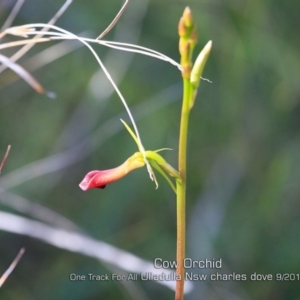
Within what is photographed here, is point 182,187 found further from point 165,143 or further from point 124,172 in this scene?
point 165,143

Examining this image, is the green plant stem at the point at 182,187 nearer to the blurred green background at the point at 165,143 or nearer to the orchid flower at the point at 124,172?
the orchid flower at the point at 124,172

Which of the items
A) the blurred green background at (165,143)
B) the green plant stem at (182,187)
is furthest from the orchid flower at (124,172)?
the blurred green background at (165,143)

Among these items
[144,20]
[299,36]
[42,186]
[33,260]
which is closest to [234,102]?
[299,36]

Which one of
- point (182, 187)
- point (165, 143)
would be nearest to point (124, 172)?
point (182, 187)

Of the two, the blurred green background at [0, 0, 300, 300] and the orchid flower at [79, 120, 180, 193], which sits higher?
the orchid flower at [79, 120, 180, 193]

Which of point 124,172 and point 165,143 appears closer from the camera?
point 124,172

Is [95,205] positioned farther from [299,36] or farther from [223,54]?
[299,36]

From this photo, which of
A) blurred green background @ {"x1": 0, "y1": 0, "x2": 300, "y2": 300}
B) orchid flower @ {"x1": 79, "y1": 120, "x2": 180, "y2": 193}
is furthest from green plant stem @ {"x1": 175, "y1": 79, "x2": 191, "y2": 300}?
blurred green background @ {"x1": 0, "y1": 0, "x2": 300, "y2": 300}

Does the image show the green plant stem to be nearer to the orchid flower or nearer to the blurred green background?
the orchid flower

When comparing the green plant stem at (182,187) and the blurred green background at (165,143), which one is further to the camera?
the blurred green background at (165,143)
